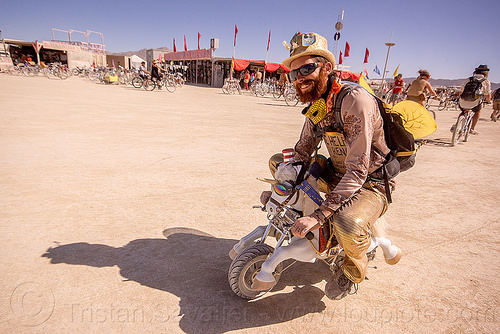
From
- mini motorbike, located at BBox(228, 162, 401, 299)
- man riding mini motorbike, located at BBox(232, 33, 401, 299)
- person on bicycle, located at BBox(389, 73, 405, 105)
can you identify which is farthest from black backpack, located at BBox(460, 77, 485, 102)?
mini motorbike, located at BBox(228, 162, 401, 299)

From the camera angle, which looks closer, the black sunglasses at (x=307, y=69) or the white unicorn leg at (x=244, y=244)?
the black sunglasses at (x=307, y=69)

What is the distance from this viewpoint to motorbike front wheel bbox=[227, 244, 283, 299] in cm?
194

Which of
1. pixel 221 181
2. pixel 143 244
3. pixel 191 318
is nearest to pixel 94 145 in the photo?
pixel 221 181

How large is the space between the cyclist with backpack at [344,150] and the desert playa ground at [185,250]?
1.81 ft

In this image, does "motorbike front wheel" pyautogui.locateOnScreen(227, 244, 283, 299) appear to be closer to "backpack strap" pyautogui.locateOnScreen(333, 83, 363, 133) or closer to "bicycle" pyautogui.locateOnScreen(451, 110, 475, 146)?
"backpack strap" pyautogui.locateOnScreen(333, 83, 363, 133)

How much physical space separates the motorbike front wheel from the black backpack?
8.17m

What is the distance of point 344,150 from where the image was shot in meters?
1.96

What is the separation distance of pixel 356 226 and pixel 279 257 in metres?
0.57

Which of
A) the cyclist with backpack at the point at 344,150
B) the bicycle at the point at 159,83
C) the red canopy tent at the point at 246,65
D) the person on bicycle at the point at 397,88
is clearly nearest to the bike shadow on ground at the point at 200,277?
the cyclist with backpack at the point at 344,150

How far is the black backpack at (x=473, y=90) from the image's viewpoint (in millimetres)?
7105

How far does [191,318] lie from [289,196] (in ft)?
3.57

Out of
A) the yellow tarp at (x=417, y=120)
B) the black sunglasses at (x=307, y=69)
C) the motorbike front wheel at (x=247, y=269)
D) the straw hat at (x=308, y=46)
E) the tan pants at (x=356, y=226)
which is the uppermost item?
the straw hat at (x=308, y=46)

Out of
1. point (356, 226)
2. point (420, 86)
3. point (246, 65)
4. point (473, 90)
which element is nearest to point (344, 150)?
point (356, 226)

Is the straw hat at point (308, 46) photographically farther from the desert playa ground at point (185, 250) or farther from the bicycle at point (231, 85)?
the bicycle at point (231, 85)
